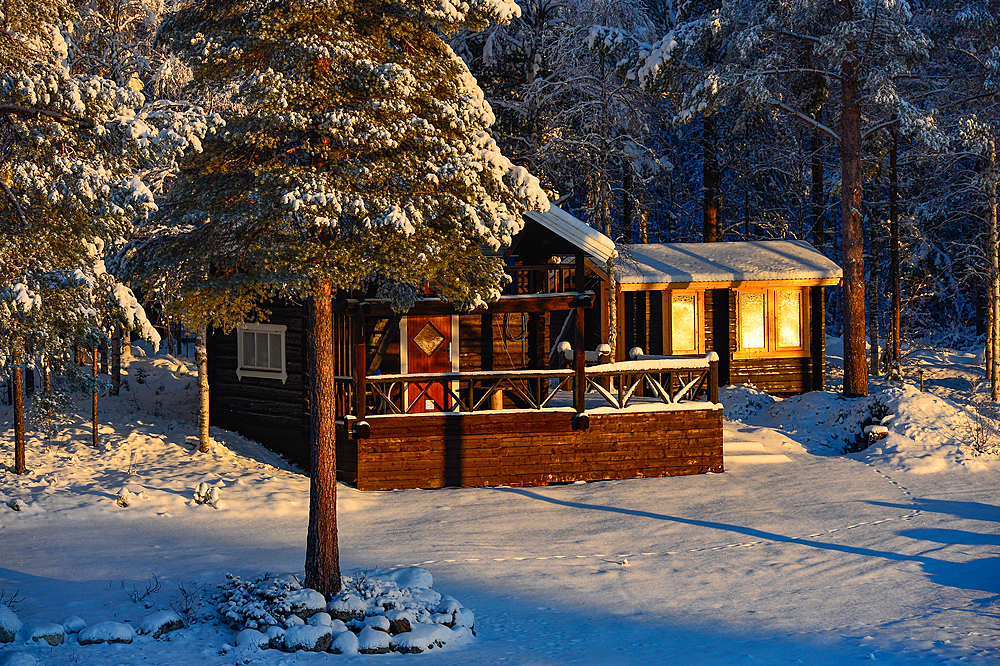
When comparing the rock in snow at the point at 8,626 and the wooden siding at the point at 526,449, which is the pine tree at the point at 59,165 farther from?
the wooden siding at the point at 526,449

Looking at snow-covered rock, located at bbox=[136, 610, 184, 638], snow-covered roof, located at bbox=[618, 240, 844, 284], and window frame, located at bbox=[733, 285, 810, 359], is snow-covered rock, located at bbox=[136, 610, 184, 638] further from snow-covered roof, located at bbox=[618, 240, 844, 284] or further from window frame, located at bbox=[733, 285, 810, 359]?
window frame, located at bbox=[733, 285, 810, 359]

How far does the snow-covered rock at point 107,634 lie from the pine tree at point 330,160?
1.96 meters

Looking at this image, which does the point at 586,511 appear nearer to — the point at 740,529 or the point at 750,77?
the point at 740,529

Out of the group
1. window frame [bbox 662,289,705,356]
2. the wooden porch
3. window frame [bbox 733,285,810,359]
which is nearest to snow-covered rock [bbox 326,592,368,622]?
the wooden porch

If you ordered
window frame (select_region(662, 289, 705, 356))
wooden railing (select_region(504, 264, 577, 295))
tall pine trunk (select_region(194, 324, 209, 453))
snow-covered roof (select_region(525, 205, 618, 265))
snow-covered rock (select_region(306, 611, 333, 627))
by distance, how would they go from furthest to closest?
window frame (select_region(662, 289, 705, 356)) → tall pine trunk (select_region(194, 324, 209, 453)) → wooden railing (select_region(504, 264, 577, 295)) → snow-covered roof (select_region(525, 205, 618, 265)) → snow-covered rock (select_region(306, 611, 333, 627))

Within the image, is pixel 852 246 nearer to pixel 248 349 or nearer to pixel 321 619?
pixel 248 349

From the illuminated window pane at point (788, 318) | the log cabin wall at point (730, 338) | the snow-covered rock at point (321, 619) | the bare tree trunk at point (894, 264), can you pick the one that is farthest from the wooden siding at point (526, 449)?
the bare tree trunk at point (894, 264)

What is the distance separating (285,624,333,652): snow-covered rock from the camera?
28.6 feet

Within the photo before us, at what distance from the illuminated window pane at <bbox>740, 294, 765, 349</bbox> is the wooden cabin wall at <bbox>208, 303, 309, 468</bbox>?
477 inches

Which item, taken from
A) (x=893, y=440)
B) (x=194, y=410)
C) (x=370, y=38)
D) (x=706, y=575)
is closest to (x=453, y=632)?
(x=706, y=575)

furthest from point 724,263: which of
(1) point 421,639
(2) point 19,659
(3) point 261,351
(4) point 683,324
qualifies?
(2) point 19,659

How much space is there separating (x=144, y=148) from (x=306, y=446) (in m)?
9.56

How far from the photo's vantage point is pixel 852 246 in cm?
2234

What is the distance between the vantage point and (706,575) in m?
11.0
